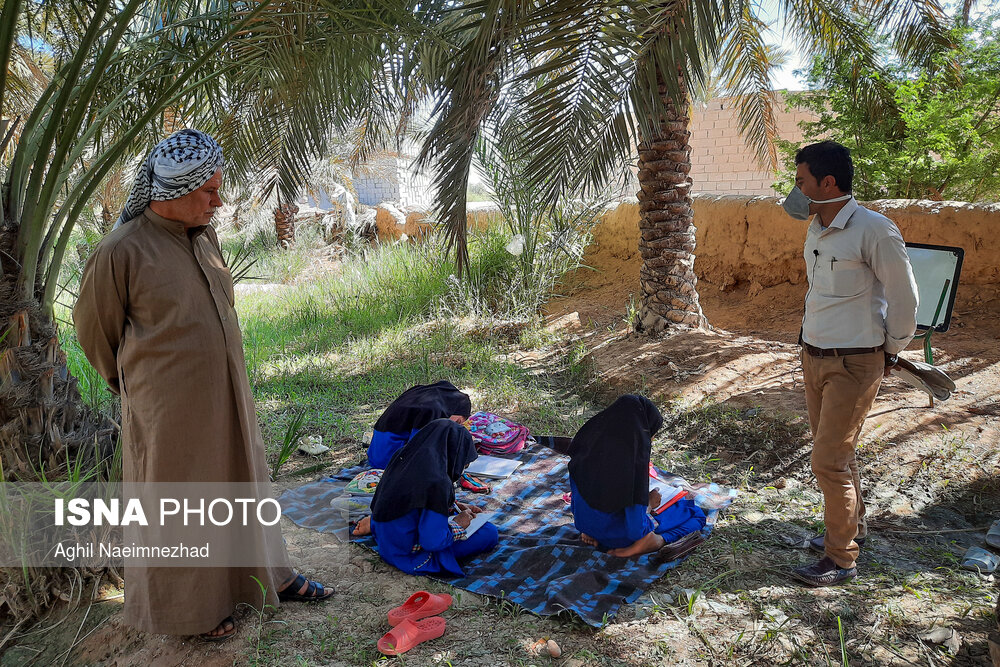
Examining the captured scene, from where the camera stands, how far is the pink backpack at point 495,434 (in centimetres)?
451

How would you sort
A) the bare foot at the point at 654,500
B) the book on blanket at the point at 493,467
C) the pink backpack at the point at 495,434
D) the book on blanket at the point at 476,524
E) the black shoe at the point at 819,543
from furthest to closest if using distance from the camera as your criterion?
the pink backpack at the point at 495,434, the book on blanket at the point at 493,467, the bare foot at the point at 654,500, the book on blanket at the point at 476,524, the black shoe at the point at 819,543

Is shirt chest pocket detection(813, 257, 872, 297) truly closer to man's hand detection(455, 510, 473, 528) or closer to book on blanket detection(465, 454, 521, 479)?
man's hand detection(455, 510, 473, 528)

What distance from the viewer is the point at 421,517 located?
10.1 feet

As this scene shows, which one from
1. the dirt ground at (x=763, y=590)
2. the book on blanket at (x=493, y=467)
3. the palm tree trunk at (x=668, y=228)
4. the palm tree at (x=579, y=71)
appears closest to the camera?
the dirt ground at (x=763, y=590)

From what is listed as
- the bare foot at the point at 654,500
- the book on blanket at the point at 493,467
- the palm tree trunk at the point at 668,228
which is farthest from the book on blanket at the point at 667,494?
the palm tree trunk at the point at 668,228

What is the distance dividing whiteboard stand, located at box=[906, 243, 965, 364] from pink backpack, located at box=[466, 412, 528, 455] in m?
2.52

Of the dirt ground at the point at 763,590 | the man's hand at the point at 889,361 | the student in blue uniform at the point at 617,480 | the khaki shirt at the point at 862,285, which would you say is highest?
the khaki shirt at the point at 862,285

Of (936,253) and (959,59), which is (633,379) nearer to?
(936,253)

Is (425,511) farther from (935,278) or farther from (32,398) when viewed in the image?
(935,278)

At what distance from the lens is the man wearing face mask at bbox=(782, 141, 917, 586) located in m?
2.68

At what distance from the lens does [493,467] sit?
4254 mm

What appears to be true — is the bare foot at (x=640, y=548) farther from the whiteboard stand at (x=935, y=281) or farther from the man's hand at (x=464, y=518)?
the whiteboard stand at (x=935, y=281)

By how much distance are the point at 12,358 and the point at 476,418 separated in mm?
2671

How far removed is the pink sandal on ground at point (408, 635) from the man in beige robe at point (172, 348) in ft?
2.10
